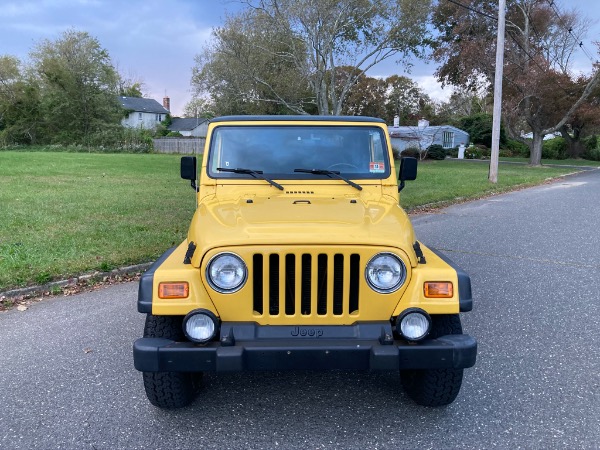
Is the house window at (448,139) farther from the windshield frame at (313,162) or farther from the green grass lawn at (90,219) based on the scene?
the windshield frame at (313,162)

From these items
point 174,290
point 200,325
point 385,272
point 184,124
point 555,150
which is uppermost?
point 184,124

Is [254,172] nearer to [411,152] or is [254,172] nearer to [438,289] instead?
[438,289]

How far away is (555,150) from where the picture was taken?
44.9 metres

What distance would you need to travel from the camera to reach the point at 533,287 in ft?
19.4

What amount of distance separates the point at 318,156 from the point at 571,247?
5.75m

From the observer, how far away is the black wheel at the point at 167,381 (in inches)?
114

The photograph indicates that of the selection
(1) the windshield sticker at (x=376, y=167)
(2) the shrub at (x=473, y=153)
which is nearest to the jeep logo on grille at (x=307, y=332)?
(1) the windshield sticker at (x=376, y=167)

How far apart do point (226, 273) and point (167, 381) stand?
0.76 meters

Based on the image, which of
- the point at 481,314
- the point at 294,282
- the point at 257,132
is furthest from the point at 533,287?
the point at 294,282

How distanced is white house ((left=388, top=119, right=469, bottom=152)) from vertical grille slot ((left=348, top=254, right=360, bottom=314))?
35732 mm

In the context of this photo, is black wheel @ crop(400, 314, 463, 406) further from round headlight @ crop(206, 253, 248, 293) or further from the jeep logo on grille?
round headlight @ crop(206, 253, 248, 293)

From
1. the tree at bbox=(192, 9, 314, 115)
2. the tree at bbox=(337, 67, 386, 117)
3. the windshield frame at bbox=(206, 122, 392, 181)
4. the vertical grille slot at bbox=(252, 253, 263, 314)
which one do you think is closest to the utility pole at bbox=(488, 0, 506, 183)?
the tree at bbox=(192, 9, 314, 115)

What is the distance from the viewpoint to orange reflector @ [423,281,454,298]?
9.32 feet

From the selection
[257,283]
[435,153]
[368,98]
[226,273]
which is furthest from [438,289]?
[368,98]
